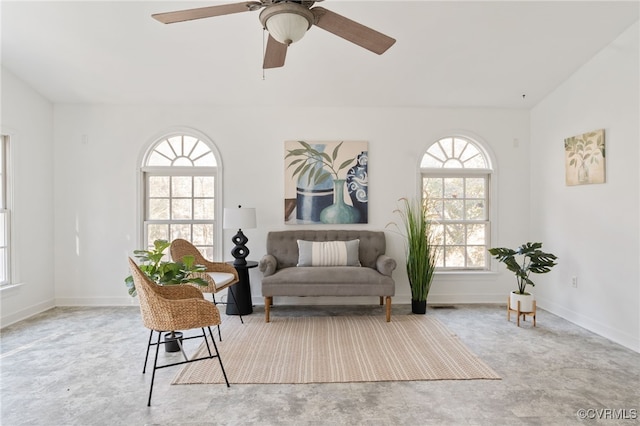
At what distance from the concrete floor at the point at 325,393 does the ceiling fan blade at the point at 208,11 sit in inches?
87.5

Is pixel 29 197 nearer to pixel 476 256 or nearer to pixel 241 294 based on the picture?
pixel 241 294

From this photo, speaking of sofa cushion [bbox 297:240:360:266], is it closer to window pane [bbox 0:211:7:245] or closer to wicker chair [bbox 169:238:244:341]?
wicker chair [bbox 169:238:244:341]

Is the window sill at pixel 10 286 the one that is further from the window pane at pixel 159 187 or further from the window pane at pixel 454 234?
the window pane at pixel 454 234

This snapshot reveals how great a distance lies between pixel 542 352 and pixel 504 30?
9.39 feet

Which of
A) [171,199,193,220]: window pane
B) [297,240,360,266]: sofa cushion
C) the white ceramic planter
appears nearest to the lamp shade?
[297,240,360,266]: sofa cushion

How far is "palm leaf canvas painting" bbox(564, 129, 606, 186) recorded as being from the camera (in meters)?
3.52

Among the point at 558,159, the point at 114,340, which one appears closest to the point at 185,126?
the point at 114,340

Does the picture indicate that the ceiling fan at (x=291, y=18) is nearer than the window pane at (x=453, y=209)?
Yes

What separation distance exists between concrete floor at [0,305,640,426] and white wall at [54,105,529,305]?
1.32 m

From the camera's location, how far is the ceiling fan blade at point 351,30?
1.91m

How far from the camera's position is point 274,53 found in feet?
7.74

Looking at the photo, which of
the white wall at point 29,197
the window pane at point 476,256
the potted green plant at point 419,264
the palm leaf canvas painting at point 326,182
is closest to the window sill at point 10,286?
the white wall at point 29,197

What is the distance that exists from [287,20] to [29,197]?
3931 millimetres

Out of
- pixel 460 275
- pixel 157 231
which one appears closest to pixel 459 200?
pixel 460 275
